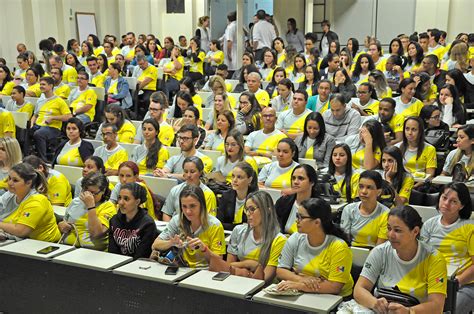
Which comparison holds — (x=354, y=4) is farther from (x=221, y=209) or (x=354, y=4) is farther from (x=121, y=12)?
(x=221, y=209)

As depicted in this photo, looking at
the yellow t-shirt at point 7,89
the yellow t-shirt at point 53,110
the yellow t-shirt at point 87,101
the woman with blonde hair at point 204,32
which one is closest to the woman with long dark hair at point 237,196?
the yellow t-shirt at point 53,110

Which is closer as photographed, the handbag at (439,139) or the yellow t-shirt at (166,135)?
the handbag at (439,139)

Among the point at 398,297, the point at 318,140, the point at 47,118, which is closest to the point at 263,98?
the point at 318,140

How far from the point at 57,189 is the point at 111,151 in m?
1.10

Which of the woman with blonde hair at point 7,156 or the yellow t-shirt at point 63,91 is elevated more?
the yellow t-shirt at point 63,91

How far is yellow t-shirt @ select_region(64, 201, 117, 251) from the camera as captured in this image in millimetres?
Answer: 4797

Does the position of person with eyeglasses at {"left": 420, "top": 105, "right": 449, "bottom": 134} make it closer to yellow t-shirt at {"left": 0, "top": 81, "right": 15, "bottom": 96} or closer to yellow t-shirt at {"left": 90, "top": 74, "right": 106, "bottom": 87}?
yellow t-shirt at {"left": 90, "top": 74, "right": 106, "bottom": 87}

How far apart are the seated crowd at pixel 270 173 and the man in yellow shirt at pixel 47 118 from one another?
0.02m

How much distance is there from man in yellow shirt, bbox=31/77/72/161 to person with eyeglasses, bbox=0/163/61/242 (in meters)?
3.55

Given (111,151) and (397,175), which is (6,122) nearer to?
(111,151)

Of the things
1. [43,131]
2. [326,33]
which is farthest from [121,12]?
[43,131]

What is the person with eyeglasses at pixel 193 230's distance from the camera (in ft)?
14.2

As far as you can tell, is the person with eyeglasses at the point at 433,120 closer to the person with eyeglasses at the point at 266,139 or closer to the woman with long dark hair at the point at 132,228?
the person with eyeglasses at the point at 266,139

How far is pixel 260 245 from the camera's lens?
169 inches
